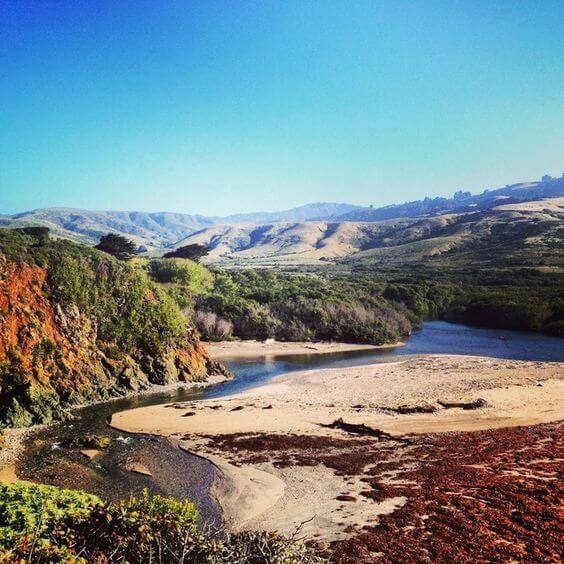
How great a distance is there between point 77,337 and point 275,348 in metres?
23.7

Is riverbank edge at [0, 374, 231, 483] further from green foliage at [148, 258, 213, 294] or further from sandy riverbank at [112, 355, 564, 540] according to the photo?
green foliage at [148, 258, 213, 294]

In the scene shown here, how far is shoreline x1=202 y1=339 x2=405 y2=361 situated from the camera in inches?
1703

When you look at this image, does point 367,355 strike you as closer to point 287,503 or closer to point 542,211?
point 287,503

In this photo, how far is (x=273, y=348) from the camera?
154ft

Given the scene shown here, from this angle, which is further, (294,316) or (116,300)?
(294,316)

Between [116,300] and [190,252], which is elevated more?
[190,252]

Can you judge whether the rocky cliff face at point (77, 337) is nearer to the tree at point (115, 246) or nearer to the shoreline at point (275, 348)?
the shoreline at point (275, 348)

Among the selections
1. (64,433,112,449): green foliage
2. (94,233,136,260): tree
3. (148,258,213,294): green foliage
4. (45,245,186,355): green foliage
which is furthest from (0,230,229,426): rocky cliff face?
(148,258,213,294): green foliage

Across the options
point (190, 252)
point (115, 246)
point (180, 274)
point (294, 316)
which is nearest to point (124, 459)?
point (115, 246)

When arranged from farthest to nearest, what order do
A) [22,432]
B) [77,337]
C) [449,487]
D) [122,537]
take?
[77,337] → [22,432] → [449,487] → [122,537]

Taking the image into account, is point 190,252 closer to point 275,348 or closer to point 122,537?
point 275,348

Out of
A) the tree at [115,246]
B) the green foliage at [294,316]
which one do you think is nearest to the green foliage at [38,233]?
the tree at [115,246]

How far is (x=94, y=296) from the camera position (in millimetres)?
28344

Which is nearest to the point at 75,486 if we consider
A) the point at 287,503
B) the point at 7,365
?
the point at 287,503
